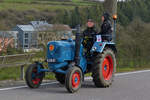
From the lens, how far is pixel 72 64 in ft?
28.1

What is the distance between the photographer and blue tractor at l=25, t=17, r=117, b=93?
27.6 ft

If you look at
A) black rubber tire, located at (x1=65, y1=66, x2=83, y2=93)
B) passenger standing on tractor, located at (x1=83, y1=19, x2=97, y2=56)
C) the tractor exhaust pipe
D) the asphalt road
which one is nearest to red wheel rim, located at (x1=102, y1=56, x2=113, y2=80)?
the asphalt road

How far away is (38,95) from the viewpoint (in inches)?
307

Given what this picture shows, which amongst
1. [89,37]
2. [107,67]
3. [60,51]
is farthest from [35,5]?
[60,51]

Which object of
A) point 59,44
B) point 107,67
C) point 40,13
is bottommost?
point 107,67

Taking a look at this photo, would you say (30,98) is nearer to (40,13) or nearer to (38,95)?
(38,95)

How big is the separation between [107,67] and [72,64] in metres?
1.94

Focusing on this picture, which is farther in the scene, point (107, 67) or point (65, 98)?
point (107, 67)

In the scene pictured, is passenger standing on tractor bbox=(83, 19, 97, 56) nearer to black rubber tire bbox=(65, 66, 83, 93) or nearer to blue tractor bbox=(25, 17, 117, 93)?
blue tractor bbox=(25, 17, 117, 93)

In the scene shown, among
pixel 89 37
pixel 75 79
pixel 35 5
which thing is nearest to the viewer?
pixel 75 79

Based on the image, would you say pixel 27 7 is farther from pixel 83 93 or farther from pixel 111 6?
pixel 83 93

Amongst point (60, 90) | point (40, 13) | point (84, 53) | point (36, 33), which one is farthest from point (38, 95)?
point (40, 13)

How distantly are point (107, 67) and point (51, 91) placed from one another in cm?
238

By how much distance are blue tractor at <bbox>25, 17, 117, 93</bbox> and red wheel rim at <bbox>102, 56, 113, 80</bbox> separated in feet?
0.41
